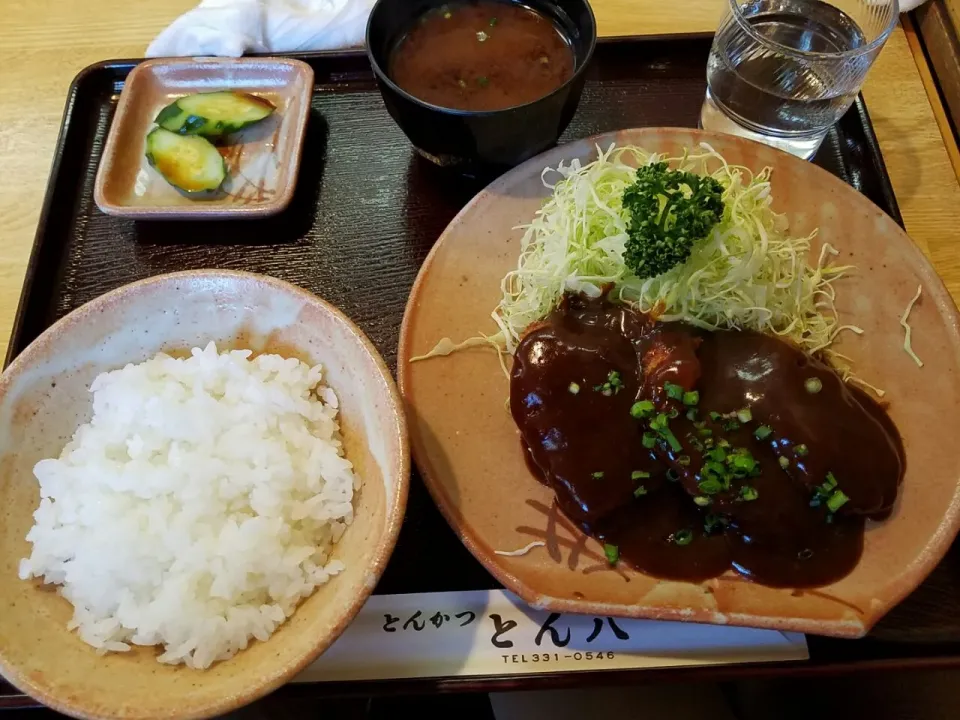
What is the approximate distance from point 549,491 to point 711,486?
36 cm

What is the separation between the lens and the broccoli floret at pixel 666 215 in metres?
1.64

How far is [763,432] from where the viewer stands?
4.99ft

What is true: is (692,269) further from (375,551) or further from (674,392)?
(375,551)

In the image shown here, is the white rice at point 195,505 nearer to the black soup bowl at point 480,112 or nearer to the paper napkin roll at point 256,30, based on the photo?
the black soup bowl at point 480,112

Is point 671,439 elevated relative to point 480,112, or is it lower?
lower

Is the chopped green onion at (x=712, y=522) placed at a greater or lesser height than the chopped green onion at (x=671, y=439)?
lesser

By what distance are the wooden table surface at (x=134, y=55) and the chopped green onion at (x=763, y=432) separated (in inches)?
41.8

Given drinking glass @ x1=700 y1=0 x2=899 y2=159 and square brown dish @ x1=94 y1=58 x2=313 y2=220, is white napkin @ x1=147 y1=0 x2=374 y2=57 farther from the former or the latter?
drinking glass @ x1=700 y1=0 x2=899 y2=159

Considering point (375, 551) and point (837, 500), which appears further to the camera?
point (837, 500)

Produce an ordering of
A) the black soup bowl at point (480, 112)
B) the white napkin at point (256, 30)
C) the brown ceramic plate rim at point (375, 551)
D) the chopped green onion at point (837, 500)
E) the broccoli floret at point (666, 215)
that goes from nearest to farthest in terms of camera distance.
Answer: the brown ceramic plate rim at point (375, 551) < the chopped green onion at point (837, 500) < the broccoli floret at point (666, 215) < the black soup bowl at point (480, 112) < the white napkin at point (256, 30)

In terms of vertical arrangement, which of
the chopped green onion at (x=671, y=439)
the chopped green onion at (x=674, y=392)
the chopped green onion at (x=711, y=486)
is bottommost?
the chopped green onion at (x=711, y=486)

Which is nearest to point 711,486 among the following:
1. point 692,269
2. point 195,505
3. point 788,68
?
point 692,269

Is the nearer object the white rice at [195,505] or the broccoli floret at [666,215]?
the white rice at [195,505]

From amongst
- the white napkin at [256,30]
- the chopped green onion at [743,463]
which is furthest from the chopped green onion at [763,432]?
the white napkin at [256,30]
